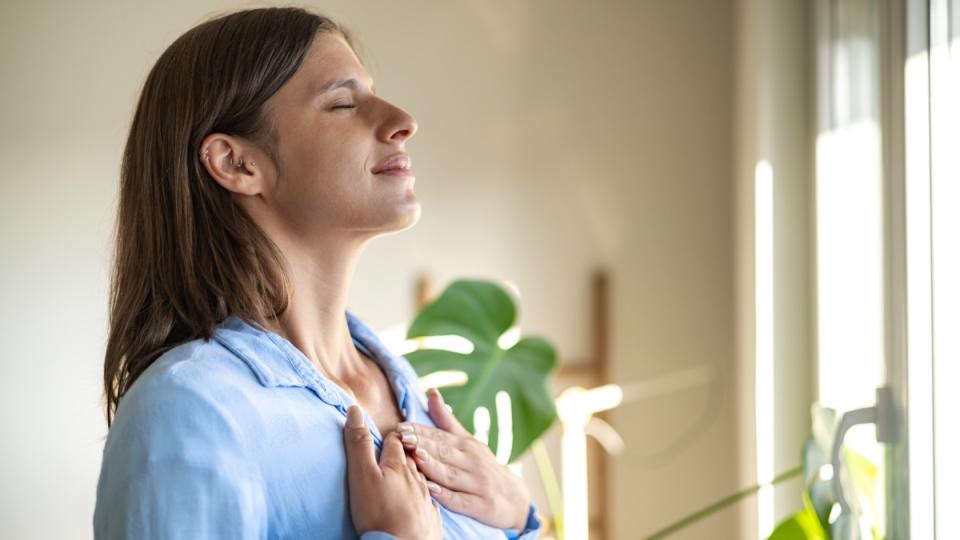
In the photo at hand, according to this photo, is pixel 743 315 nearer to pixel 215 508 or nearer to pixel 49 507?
pixel 49 507

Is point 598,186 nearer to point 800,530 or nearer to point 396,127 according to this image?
point 800,530

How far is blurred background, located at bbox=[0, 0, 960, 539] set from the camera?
2451 millimetres

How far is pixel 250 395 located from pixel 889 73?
978 millimetres

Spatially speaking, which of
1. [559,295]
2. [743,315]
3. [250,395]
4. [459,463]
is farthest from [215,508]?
[559,295]

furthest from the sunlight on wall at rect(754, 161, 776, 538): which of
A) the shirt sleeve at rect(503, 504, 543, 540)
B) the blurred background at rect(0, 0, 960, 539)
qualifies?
the shirt sleeve at rect(503, 504, 543, 540)

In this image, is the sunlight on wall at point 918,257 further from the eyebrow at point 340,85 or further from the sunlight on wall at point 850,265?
the eyebrow at point 340,85

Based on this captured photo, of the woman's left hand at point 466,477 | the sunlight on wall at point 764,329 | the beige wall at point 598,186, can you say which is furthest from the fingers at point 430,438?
the beige wall at point 598,186

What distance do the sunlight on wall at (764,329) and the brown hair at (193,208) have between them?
5.27 ft

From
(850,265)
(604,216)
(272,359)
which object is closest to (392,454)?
(272,359)

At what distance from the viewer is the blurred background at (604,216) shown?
245 centimetres

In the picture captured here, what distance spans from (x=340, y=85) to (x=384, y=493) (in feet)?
1.43

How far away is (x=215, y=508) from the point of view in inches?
35.8

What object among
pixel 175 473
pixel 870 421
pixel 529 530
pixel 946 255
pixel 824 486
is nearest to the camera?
pixel 175 473

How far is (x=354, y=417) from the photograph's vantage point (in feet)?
3.47
